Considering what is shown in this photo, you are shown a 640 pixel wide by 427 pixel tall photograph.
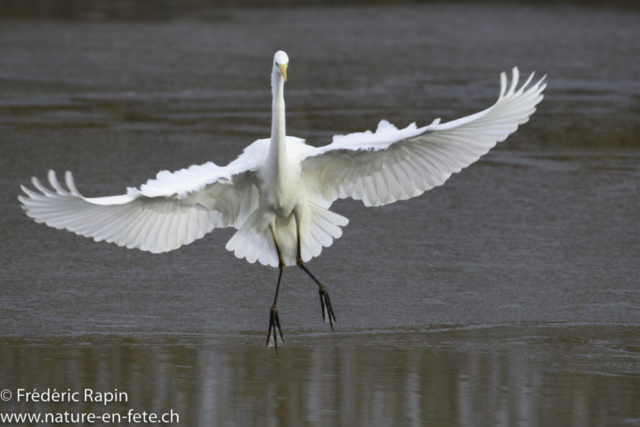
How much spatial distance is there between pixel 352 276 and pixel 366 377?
1.71 metres

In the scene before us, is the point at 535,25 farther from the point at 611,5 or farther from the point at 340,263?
the point at 340,263

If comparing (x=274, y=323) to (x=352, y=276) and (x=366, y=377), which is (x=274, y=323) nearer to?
(x=366, y=377)

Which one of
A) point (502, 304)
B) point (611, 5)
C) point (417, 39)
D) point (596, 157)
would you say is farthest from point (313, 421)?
point (611, 5)

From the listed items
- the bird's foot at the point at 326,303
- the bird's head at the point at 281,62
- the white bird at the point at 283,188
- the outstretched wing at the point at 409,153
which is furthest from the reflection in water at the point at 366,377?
the bird's head at the point at 281,62

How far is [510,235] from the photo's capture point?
24.1 feet

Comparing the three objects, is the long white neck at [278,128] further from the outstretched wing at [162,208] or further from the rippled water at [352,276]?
the rippled water at [352,276]

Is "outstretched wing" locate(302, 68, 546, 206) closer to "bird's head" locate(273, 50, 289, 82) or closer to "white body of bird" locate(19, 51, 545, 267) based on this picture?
"white body of bird" locate(19, 51, 545, 267)

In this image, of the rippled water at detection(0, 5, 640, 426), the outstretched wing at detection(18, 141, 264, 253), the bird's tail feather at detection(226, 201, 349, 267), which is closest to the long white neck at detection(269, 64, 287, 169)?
the outstretched wing at detection(18, 141, 264, 253)

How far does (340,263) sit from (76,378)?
95.8 inches

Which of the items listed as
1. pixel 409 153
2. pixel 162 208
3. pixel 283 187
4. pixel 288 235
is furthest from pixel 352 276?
pixel 162 208

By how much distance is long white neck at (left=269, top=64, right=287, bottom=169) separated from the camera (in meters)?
5.50

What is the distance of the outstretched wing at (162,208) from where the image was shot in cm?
495

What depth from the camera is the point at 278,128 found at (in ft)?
18.0

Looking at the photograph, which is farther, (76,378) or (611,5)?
(611,5)
